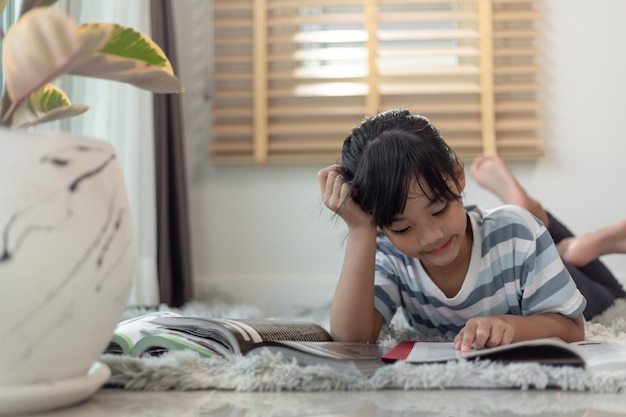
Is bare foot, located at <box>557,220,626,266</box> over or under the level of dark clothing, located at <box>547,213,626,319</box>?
over

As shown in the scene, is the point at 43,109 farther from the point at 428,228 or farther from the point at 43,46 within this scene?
the point at 428,228

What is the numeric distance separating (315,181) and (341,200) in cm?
168

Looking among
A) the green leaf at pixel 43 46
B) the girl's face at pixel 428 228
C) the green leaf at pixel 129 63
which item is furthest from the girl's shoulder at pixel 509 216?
the green leaf at pixel 43 46

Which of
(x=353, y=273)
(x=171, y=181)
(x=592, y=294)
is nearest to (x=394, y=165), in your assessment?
(x=353, y=273)

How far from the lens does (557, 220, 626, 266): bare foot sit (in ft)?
6.17

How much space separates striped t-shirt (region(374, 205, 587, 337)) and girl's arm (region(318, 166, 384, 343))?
0.11 meters

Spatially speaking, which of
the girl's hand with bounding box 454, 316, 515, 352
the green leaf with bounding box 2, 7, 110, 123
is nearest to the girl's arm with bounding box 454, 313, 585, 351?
the girl's hand with bounding box 454, 316, 515, 352

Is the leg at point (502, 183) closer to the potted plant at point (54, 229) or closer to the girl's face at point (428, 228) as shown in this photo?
the girl's face at point (428, 228)

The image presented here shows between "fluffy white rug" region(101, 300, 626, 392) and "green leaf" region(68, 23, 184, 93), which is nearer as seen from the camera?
"green leaf" region(68, 23, 184, 93)

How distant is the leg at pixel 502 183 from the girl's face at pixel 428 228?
2.54ft

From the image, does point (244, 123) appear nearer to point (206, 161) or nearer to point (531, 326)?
point (206, 161)

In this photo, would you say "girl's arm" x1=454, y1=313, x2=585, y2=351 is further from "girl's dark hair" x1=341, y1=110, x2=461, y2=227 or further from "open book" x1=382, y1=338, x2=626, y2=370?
"girl's dark hair" x1=341, y1=110, x2=461, y2=227


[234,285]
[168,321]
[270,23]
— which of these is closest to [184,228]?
[234,285]

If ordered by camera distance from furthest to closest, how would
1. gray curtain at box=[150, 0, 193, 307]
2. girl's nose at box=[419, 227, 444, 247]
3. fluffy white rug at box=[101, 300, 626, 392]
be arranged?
gray curtain at box=[150, 0, 193, 307] < girl's nose at box=[419, 227, 444, 247] < fluffy white rug at box=[101, 300, 626, 392]
